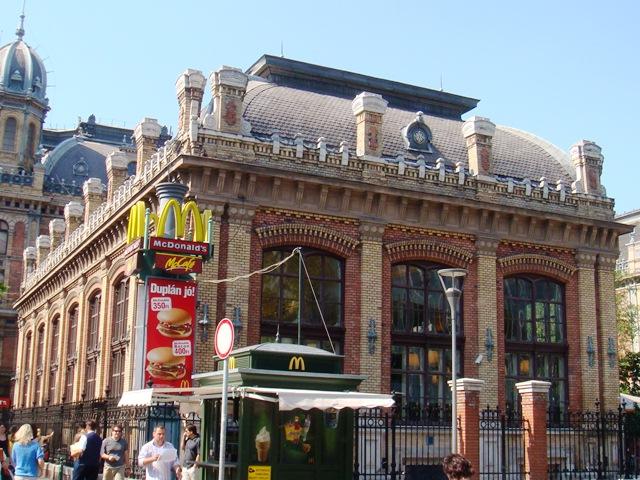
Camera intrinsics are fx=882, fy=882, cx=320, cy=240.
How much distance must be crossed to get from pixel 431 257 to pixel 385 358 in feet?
12.3

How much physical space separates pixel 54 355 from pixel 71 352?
12.5ft

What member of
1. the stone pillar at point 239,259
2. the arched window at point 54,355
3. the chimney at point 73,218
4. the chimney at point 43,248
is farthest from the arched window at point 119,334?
the chimney at point 43,248

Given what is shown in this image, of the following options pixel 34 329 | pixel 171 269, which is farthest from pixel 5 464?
pixel 34 329

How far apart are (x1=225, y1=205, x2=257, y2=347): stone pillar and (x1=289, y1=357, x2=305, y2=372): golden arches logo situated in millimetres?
8550

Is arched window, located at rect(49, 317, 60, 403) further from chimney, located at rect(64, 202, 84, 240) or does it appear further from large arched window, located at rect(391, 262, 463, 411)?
large arched window, located at rect(391, 262, 463, 411)

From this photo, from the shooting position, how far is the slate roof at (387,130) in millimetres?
29125

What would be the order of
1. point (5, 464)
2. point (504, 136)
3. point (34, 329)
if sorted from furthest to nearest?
point (34, 329) < point (504, 136) < point (5, 464)

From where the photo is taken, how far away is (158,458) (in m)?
14.3

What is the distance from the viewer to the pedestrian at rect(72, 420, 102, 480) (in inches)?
619

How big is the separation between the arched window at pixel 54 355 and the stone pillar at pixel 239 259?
18.4 m

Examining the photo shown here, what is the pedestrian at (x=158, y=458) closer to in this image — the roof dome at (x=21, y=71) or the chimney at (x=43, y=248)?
the chimney at (x=43, y=248)

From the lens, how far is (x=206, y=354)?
24.1 metres

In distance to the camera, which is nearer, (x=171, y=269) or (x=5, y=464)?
(x=5, y=464)

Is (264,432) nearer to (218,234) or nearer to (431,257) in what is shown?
(218,234)
